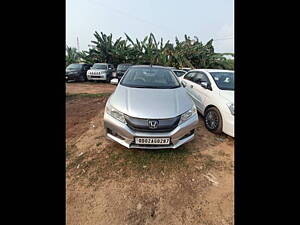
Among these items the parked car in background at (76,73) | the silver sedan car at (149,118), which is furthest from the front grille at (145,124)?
the parked car in background at (76,73)

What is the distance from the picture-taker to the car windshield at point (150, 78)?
140 inches

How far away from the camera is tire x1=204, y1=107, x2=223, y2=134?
12.3 ft

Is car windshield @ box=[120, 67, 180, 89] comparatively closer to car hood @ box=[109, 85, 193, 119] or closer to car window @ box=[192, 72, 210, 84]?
car hood @ box=[109, 85, 193, 119]

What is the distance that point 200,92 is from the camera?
4492 mm

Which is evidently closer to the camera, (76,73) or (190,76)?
(190,76)

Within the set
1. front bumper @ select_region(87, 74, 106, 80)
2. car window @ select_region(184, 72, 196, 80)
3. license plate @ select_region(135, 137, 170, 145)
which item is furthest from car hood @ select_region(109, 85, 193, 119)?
front bumper @ select_region(87, 74, 106, 80)

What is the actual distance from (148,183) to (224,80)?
3.05 m

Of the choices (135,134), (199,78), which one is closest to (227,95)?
(199,78)

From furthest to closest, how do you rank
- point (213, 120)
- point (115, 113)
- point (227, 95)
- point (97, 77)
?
point (97, 77) → point (213, 120) → point (227, 95) → point (115, 113)

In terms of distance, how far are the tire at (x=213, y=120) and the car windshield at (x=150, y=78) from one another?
3.05ft

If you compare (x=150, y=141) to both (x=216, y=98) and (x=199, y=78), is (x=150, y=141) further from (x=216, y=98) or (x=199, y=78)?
(x=199, y=78)

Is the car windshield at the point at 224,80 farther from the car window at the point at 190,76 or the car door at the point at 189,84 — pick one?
the car window at the point at 190,76
